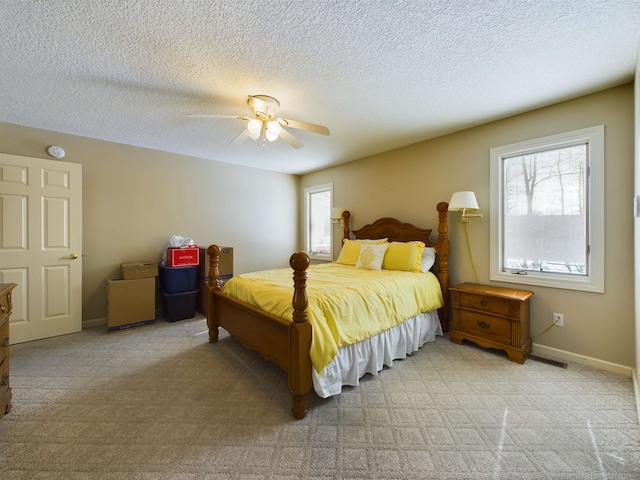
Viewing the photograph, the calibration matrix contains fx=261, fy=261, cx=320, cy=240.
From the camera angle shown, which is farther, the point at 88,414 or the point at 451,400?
the point at 451,400

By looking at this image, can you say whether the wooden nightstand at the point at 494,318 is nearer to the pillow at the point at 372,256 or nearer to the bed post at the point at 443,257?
the bed post at the point at 443,257

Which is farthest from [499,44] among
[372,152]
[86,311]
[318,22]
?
[86,311]

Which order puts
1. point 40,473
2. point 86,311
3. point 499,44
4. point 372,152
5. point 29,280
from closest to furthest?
point 40,473, point 499,44, point 29,280, point 86,311, point 372,152

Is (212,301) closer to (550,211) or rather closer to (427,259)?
(427,259)

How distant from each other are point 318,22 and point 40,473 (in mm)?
2884

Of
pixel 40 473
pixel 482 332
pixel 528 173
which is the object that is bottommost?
pixel 40 473

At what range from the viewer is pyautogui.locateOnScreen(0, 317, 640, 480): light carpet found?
1386 mm

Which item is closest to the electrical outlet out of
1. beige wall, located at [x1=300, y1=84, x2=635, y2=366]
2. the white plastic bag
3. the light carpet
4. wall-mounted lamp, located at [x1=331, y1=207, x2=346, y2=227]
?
beige wall, located at [x1=300, y1=84, x2=635, y2=366]

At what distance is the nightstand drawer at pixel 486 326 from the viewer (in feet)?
8.32

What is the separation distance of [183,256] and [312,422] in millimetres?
2957

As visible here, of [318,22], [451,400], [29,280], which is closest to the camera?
[318,22]

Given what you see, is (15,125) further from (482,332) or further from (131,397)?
(482,332)

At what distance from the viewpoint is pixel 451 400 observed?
1937 millimetres

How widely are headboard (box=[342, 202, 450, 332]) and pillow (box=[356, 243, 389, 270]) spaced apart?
17.6 inches
